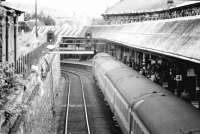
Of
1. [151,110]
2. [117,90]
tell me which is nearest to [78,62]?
[117,90]

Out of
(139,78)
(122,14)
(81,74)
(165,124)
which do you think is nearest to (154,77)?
(139,78)

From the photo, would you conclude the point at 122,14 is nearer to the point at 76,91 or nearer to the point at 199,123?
the point at 76,91

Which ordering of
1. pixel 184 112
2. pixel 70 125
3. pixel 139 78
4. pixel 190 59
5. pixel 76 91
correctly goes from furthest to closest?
pixel 76 91
pixel 70 125
pixel 139 78
pixel 190 59
pixel 184 112

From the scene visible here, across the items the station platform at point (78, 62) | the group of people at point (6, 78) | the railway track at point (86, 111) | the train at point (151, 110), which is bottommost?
the railway track at point (86, 111)

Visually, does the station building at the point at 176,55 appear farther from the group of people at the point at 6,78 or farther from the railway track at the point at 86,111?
the group of people at the point at 6,78

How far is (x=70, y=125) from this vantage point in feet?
56.6

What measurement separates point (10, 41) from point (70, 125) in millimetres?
5632

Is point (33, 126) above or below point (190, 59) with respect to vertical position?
below

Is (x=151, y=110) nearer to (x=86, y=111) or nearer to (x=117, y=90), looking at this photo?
(x=117, y=90)

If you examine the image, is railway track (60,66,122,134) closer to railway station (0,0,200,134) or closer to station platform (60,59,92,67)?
railway station (0,0,200,134)

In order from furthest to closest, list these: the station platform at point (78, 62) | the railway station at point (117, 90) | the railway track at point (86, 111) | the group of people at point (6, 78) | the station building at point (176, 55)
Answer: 1. the station platform at point (78, 62)
2. the railway track at point (86, 111)
3. the station building at point (176, 55)
4. the railway station at point (117, 90)
5. the group of people at point (6, 78)

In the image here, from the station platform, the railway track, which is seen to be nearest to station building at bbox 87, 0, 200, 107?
the railway track

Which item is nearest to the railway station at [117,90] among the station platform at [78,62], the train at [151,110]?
the train at [151,110]

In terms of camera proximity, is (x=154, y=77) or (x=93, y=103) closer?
(x=154, y=77)
